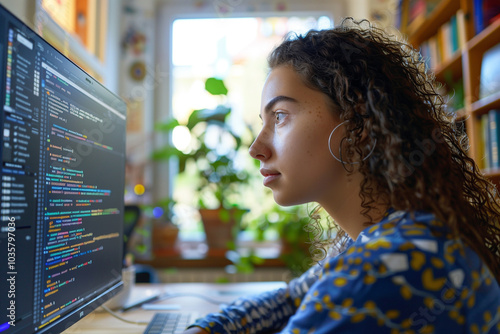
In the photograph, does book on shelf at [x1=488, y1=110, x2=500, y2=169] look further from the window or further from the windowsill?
the window

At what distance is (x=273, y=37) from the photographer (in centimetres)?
258

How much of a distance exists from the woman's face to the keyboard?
0.35 m

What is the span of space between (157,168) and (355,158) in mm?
2035

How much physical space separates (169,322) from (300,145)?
0.48 metres

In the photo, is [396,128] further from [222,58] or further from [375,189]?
[222,58]

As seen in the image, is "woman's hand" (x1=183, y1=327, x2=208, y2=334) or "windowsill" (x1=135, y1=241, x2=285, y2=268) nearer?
"woman's hand" (x1=183, y1=327, x2=208, y2=334)

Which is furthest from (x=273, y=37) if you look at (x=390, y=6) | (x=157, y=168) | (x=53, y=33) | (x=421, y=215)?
(x=421, y=215)

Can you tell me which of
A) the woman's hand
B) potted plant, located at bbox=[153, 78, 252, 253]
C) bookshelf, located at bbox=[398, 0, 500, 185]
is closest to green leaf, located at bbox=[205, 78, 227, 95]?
potted plant, located at bbox=[153, 78, 252, 253]

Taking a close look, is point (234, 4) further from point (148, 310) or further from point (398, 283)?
point (398, 283)

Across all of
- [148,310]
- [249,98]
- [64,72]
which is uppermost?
[249,98]

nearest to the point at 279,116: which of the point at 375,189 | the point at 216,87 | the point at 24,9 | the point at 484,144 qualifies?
the point at 375,189

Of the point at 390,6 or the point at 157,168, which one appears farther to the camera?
the point at 157,168

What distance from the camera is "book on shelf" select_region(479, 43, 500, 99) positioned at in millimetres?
1446

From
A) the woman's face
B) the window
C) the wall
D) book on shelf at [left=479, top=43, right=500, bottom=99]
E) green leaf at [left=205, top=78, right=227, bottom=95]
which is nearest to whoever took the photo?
the woman's face
